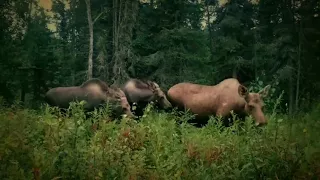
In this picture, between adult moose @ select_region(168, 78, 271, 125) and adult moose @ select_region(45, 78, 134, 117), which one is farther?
adult moose @ select_region(45, 78, 134, 117)

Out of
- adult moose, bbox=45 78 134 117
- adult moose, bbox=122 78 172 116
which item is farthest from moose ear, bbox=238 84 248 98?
adult moose, bbox=122 78 172 116

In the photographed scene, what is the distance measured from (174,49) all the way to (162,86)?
2.77 metres

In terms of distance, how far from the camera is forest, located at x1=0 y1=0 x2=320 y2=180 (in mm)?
4797

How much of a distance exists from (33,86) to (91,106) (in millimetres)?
9665

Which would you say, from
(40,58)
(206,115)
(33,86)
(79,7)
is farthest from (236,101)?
(79,7)

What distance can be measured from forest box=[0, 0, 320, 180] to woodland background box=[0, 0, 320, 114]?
8 cm

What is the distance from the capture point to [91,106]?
38.0ft

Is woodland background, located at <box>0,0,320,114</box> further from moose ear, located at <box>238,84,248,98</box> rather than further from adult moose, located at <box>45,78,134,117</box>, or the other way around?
moose ear, located at <box>238,84,248,98</box>

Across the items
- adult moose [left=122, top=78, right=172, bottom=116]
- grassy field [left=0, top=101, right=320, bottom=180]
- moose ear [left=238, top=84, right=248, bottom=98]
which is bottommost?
adult moose [left=122, top=78, right=172, bottom=116]

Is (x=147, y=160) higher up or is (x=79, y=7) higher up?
(x=79, y=7)

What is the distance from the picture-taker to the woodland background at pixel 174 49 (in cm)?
1759

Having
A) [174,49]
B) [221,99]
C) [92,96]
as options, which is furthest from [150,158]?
[174,49]

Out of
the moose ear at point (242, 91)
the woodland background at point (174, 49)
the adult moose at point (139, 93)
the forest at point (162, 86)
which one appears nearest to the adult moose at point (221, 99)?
the moose ear at point (242, 91)

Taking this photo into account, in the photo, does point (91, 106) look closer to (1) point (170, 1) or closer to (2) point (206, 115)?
(2) point (206, 115)
